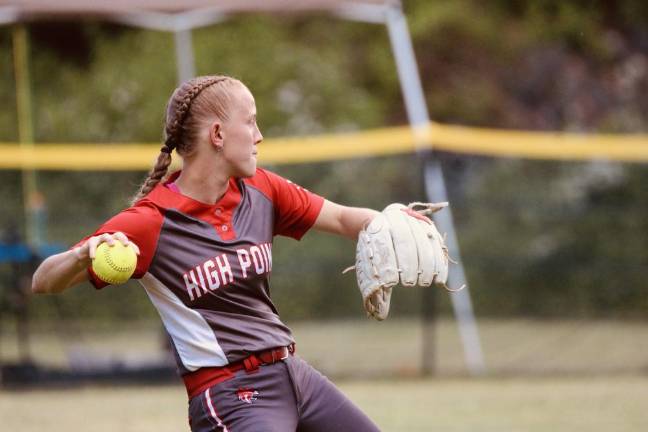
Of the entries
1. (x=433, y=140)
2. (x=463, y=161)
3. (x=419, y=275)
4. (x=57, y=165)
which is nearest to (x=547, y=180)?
(x=463, y=161)

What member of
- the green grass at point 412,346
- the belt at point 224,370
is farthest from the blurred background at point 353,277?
the belt at point 224,370

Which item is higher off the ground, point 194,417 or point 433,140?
point 433,140

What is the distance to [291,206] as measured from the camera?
12.9 feet

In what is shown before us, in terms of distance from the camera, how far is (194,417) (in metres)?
3.63

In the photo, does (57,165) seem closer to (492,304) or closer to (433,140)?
(433,140)

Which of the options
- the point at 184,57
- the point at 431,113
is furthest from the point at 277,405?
the point at 431,113

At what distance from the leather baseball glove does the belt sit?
39 cm

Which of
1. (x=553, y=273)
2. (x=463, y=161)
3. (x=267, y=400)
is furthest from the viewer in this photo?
(x=463, y=161)

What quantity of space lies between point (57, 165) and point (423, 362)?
11.6ft

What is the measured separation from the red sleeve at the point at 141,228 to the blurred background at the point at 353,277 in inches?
149

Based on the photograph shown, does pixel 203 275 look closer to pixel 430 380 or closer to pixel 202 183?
pixel 202 183

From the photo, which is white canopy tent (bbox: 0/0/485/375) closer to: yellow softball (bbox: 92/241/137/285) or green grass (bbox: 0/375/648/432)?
green grass (bbox: 0/375/648/432)

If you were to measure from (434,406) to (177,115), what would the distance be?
4739mm

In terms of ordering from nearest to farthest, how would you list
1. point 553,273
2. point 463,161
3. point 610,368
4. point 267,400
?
point 267,400, point 610,368, point 553,273, point 463,161
